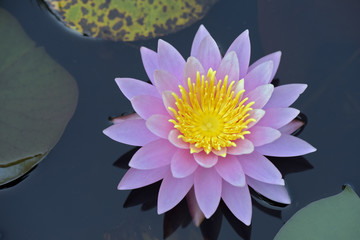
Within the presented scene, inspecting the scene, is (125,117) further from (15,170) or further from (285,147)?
(285,147)

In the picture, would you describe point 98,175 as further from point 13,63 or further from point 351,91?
point 351,91

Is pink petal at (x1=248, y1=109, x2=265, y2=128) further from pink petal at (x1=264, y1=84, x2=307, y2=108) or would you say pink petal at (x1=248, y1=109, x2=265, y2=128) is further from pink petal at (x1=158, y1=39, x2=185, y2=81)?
pink petal at (x1=158, y1=39, x2=185, y2=81)

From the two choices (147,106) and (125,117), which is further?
(125,117)

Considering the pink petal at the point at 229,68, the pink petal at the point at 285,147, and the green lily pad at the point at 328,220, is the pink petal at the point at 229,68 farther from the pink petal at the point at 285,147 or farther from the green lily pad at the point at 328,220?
the green lily pad at the point at 328,220

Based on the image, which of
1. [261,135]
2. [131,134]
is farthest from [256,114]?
[131,134]

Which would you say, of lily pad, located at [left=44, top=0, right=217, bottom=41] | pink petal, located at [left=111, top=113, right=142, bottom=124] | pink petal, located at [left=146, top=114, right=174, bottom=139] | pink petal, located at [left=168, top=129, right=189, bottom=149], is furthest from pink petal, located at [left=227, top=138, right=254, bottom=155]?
lily pad, located at [left=44, top=0, right=217, bottom=41]

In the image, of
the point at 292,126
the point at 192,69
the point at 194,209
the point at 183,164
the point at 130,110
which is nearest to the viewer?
the point at 183,164

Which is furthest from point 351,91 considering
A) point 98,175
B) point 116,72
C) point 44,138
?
point 44,138
